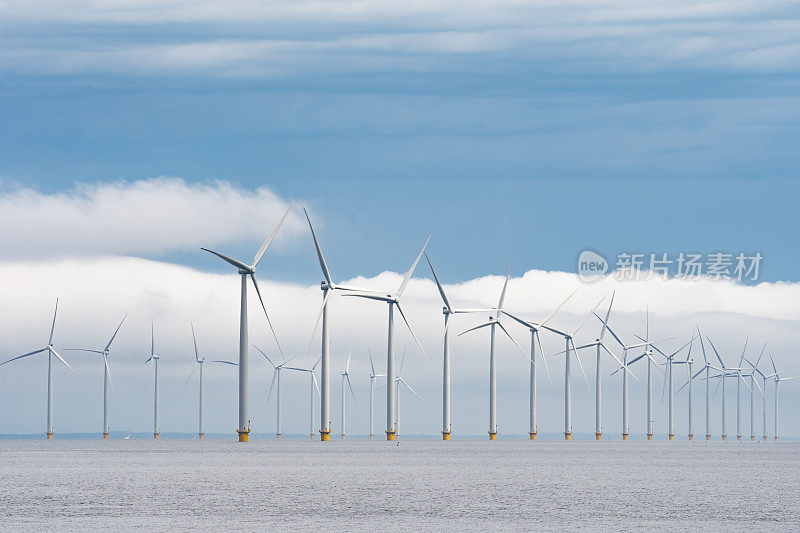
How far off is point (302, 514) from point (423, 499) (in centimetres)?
887

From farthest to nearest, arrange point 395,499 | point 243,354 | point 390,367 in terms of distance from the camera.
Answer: point 390,367 → point 243,354 → point 395,499

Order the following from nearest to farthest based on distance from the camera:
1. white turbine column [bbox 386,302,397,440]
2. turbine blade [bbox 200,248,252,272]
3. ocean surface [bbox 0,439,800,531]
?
ocean surface [bbox 0,439,800,531]
turbine blade [bbox 200,248,252,272]
white turbine column [bbox 386,302,397,440]

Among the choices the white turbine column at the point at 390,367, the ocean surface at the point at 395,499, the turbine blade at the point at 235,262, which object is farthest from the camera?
the white turbine column at the point at 390,367

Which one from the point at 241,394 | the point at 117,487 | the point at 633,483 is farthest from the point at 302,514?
the point at 241,394

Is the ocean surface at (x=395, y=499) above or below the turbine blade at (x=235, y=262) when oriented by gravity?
below

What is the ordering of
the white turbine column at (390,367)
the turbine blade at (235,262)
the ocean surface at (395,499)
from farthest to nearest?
the white turbine column at (390,367) → the turbine blade at (235,262) → the ocean surface at (395,499)

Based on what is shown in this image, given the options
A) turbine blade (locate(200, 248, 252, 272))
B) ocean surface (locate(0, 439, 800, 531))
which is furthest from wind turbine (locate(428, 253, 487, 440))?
ocean surface (locate(0, 439, 800, 531))

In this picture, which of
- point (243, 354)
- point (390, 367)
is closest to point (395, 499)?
point (243, 354)

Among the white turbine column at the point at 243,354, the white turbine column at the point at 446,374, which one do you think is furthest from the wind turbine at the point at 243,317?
the white turbine column at the point at 446,374

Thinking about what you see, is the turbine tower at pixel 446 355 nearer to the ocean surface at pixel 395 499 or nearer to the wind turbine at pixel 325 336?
the wind turbine at pixel 325 336

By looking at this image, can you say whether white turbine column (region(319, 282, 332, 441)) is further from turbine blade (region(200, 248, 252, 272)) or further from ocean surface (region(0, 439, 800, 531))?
ocean surface (region(0, 439, 800, 531))

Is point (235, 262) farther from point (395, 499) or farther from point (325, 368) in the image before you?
point (395, 499)

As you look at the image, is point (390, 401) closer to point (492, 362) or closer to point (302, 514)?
point (492, 362)

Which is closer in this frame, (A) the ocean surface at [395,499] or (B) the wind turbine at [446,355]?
(A) the ocean surface at [395,499]
